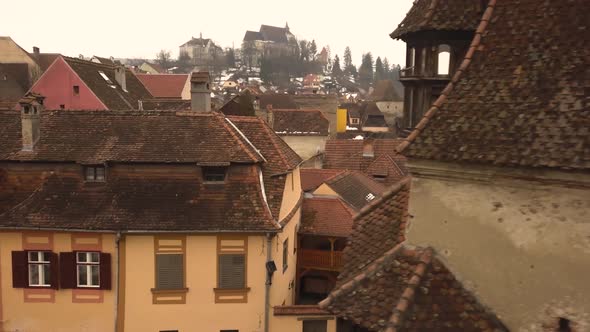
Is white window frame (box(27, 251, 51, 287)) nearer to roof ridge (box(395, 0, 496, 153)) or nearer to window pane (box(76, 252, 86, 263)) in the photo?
window pane (box(76, 252, 86, 263))

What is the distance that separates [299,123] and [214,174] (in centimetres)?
2934

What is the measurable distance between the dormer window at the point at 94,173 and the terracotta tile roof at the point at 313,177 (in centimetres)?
1091

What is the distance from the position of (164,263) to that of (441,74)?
1072 cm

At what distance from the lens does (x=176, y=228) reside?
1580 centimetres

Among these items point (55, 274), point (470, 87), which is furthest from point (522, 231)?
point (55, 274)

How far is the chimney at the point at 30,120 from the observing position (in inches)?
701

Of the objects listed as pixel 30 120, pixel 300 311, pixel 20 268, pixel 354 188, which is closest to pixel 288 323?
pixel 300 311

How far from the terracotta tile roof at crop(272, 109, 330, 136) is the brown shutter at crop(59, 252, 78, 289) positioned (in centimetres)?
2959

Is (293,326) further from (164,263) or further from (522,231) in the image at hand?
(522,231)

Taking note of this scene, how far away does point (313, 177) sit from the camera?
88.4 feet

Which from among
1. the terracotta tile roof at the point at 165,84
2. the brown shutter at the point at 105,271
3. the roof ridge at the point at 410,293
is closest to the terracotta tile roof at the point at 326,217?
the brown shutter at the point at 105,271

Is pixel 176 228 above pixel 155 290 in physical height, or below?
above

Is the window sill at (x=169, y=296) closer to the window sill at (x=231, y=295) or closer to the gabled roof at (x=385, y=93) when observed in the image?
the window sill at (x=231, y=295)

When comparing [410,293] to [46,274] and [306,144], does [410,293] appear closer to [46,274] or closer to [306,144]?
[46,274]
